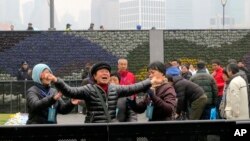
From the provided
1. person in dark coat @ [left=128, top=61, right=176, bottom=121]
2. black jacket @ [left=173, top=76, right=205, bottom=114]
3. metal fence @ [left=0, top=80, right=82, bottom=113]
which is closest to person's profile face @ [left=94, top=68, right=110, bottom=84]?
person in dark coat @ [left=128, top=61, right=176, bottom=121]

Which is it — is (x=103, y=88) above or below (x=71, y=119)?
above

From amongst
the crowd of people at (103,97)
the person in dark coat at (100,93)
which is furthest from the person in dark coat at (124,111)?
the person in dark coat at (100,93)

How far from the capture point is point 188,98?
446 inches

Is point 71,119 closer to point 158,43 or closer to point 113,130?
point 158,43

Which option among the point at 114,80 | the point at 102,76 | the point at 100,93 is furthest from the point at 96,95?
the point at 114,80

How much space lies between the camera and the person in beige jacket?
10734 mm

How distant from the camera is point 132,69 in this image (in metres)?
25.8

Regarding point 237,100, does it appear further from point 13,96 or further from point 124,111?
point 13,96

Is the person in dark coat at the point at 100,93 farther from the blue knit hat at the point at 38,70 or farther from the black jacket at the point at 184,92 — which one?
the black jacket at the point at 184,92

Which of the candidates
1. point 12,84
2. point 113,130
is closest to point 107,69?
point 113,130

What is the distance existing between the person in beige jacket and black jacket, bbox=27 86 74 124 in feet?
13.3

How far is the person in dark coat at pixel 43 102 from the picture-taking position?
727cm

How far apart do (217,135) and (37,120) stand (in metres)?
2.70

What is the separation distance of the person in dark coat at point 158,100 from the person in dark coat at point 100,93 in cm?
51
